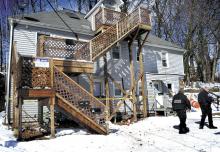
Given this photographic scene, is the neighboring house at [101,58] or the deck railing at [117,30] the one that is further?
the deck railing at [117,30]

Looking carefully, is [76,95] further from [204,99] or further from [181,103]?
[204,99]

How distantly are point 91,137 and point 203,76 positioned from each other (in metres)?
33.0

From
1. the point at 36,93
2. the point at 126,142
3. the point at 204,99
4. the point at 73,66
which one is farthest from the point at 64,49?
the point at 204,99

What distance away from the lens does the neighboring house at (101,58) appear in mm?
16766

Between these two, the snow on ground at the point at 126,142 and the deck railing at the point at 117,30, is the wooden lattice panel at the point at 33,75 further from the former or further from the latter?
the deck railing at the point at 117,30

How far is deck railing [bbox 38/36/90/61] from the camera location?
14.3 meters

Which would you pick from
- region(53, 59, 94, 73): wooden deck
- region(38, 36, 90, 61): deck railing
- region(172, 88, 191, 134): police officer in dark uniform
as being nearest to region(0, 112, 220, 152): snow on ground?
region(172, 88, 191, 134): police officer in dark uniform

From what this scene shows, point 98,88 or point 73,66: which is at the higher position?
point 73,66

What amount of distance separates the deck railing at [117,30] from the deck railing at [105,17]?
57.9 inches

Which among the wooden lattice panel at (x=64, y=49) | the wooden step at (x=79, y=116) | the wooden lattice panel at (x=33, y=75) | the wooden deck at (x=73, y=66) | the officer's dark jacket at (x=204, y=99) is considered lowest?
the wooden step at (x=79, y=116)

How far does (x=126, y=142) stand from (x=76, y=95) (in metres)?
3.06

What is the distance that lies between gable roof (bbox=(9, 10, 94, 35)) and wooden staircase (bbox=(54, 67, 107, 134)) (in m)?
5.94

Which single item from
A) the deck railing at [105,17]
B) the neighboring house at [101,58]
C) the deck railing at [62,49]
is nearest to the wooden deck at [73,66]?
the deck railing at [62,49]

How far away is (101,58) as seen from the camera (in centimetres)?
1989
